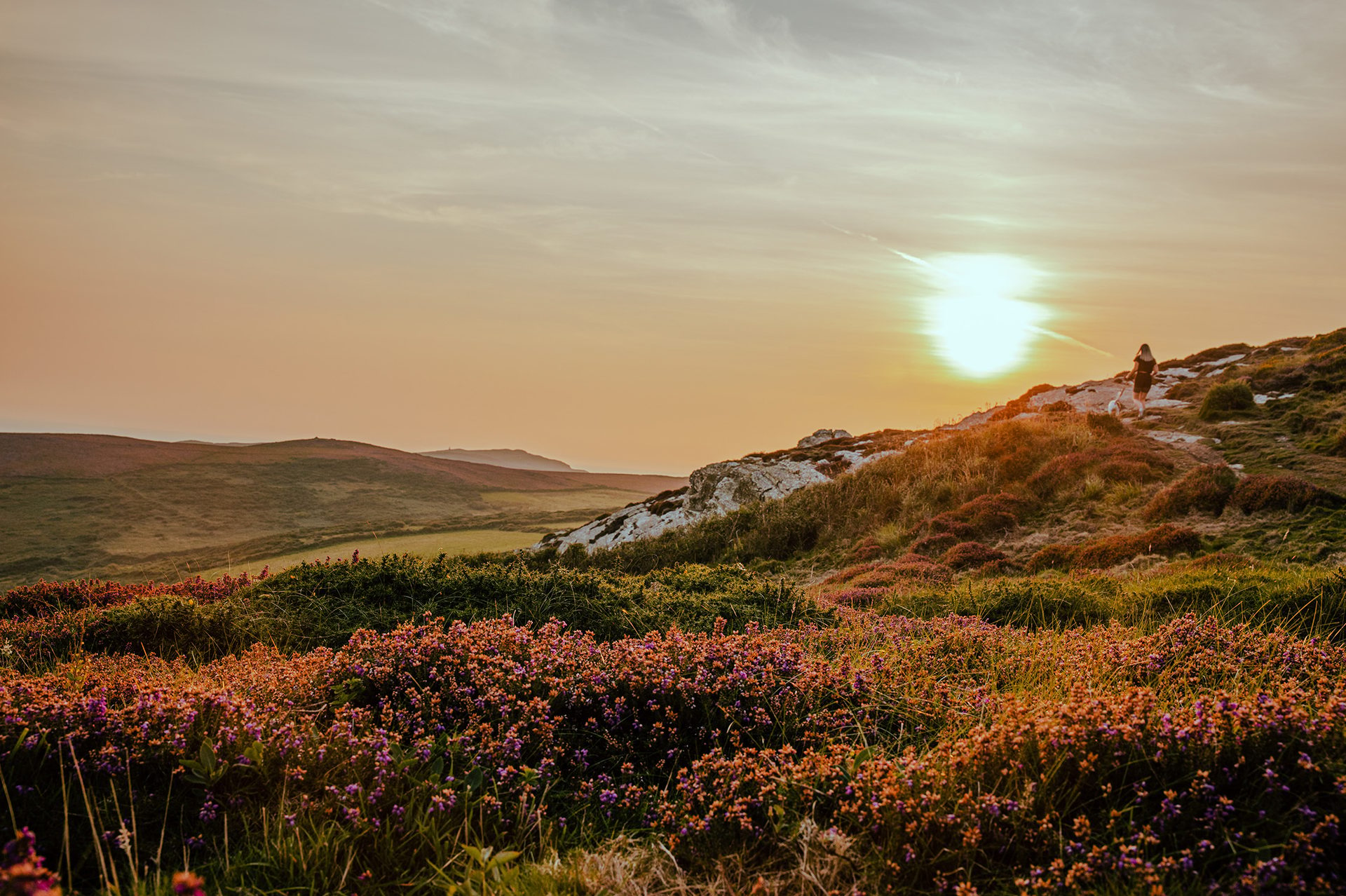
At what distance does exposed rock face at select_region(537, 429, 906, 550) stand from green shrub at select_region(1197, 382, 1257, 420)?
8358mm

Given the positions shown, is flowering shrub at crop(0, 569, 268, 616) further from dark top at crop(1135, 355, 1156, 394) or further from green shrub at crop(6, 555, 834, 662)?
dark top at crop(1135, 355, 1156, 394)

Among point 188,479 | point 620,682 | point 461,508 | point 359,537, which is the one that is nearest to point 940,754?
point 620,682

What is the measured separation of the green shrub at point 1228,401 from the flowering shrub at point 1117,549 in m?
11.5

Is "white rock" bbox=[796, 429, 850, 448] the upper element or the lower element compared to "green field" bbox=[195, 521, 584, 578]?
upper

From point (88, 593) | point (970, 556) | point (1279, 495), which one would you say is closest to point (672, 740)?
point (970, 556)

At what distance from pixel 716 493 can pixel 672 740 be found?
16.1 metres

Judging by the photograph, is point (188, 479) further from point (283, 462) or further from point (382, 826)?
point (382, 826)

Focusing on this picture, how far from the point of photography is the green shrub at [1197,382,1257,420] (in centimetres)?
1981

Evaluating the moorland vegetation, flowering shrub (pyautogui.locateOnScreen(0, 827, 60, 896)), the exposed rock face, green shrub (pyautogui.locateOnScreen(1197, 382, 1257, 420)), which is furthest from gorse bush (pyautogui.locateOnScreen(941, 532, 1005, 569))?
green shrub (pyautogui.locateOnScreen(1197, 382, 1257, 420))

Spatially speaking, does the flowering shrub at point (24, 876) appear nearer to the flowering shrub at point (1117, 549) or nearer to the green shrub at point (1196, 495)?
the flowering shrub at point (1117, 549)

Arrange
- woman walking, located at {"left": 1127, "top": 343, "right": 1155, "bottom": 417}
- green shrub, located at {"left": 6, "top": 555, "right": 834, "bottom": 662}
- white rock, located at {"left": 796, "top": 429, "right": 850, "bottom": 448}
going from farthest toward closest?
white rock, located at {"left": 796, "top": 429, "right": 850, "bottom": 448} < woman walking, located at {"left": 1127, "top": 343, "right": 1155, "bottom": 417} < green shrub, located at {"left": 6, "top": 555, "right": 834, "bottom": 662}

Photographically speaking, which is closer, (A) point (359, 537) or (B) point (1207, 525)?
(B) point (1207, 525)

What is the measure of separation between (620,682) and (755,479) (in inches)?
626

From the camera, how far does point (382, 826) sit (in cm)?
338
